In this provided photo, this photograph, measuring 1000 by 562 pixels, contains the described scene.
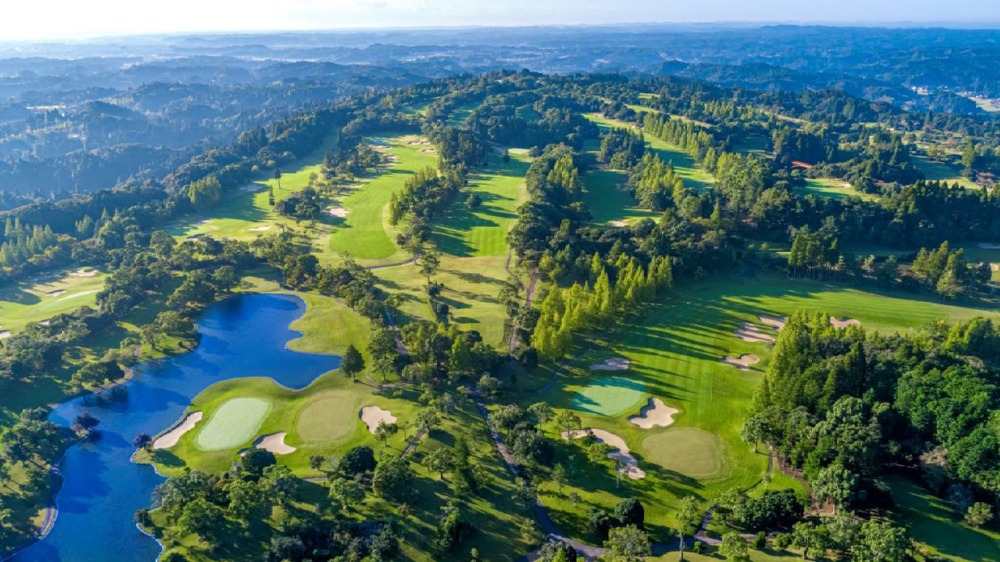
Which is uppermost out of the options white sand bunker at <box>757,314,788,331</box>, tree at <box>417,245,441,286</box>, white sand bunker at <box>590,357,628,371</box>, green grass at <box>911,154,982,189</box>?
green grass at <box>911,154,982,189</box>

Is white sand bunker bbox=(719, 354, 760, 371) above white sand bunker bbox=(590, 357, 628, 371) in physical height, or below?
above

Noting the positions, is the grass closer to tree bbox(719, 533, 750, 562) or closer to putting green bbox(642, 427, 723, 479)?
putting green bbox(642, 427, 723, 479)

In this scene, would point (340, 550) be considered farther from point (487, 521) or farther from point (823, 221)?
point (823, 221)

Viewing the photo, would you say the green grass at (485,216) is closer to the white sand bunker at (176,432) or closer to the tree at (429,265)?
the tree at (429,265)

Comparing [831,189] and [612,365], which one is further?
[831,189]

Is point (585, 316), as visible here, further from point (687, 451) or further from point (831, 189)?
point (831, 189)

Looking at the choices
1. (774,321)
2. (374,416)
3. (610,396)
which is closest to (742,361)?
(774,321)

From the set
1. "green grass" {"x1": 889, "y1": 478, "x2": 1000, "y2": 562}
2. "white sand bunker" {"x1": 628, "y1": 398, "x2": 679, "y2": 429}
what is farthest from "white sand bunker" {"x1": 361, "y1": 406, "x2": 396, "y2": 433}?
"green grass" {"x1": 889, "y1": 478, "x2": 1000, "y2": 562}

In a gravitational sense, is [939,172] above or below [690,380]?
above
